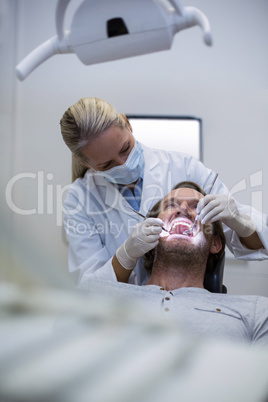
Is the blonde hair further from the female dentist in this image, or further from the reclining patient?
the reclining patient

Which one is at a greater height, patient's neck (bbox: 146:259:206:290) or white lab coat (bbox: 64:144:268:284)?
white lab coat (bbox: 64:144:268:284)

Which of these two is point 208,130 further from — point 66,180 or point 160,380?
point 160,380

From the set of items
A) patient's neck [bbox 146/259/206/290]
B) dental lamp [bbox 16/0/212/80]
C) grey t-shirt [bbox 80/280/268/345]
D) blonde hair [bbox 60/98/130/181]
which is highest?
dental lamp [bbox 16/0/212/80]

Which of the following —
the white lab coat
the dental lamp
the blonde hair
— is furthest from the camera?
the white lab coat

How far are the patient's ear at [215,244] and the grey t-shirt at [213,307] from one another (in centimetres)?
12

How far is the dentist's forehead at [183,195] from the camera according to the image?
3.51 ft

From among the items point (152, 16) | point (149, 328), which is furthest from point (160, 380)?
point (152, 16)

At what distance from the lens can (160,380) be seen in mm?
319

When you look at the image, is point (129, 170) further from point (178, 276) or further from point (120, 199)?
point (178, 276)

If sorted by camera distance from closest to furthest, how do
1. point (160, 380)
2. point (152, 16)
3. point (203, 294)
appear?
point (160, 380) → point (152, 16) → point (203, 294)

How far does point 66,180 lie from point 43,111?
0.18 meters

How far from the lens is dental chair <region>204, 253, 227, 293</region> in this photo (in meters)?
1.07

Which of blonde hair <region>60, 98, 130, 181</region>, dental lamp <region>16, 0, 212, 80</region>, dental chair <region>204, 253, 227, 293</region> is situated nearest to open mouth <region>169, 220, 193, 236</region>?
dental chair <region>204, 253, 227, 293</region>

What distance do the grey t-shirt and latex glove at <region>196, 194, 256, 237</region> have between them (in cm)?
19
